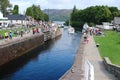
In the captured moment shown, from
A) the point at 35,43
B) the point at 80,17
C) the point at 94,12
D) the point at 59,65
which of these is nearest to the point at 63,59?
the point at 59,65

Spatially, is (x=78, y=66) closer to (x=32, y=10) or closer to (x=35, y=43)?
(x=35, y=43)

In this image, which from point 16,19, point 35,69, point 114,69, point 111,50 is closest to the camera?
point 114,69

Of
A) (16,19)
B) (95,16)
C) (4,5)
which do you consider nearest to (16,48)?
(16,19)

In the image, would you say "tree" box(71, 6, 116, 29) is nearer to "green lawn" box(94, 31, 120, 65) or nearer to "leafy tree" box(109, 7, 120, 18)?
"leafy tree" box(109, 7, 120, 18)

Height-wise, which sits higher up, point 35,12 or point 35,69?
point 35,12

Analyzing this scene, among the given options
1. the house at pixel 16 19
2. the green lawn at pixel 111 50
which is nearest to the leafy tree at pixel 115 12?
the house at pixel 16 19

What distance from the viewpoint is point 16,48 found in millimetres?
45750

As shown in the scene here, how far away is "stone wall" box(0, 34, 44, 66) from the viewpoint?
39.1 metres

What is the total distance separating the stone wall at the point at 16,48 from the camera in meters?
39.1

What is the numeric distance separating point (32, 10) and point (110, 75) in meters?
148

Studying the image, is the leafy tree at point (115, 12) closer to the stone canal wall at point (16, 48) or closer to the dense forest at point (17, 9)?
the dense forest at point (17, 9)

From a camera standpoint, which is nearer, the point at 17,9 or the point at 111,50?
the point at 111,50

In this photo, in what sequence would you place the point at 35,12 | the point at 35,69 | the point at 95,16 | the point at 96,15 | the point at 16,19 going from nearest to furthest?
the point at 35,69, the point at 16,19, the point at 96,15, the point at 95,16, the point at 35,12

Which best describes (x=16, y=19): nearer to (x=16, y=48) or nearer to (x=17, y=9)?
(x=17, y=9)
